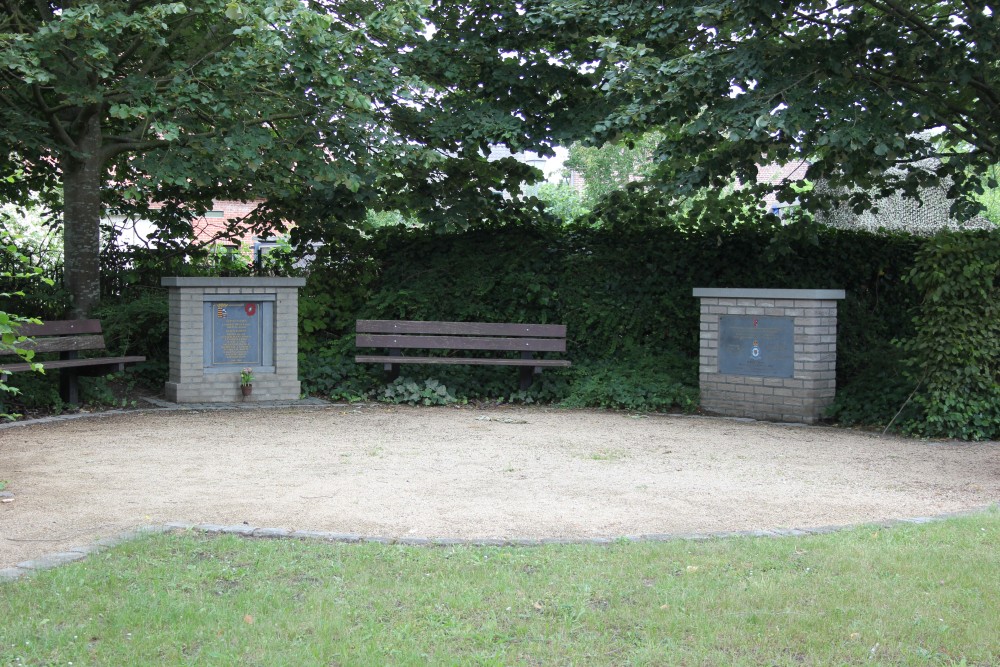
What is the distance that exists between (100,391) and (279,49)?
4288mm

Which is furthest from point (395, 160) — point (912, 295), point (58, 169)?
point (912, 295)

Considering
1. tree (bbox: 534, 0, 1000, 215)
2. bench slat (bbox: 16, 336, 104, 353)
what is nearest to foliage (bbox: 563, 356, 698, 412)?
tree (bbox: 534, 0, 1000, 215)

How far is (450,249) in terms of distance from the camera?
1325cm

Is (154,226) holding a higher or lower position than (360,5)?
lower

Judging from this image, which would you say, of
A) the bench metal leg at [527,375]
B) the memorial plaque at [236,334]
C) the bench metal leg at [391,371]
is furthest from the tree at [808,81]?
the memorial plaque at [236,334]

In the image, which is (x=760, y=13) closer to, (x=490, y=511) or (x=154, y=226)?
(x=490, y=511)

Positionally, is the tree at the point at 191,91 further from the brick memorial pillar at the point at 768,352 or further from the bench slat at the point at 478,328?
the brick memorial pillar at the point at 768,352

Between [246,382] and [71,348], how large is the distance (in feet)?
6.15

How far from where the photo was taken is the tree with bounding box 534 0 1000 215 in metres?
9.10

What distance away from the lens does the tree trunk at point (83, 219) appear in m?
11.6

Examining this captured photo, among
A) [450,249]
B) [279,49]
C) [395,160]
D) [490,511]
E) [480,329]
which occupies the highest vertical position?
[279,49]

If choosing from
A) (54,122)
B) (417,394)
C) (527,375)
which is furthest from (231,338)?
(527,375)

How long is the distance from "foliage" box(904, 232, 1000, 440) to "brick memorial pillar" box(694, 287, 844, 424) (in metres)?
1.26

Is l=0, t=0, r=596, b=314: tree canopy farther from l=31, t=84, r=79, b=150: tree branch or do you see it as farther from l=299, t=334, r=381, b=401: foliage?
l=299, t=334, r=381, b=401: foliage
